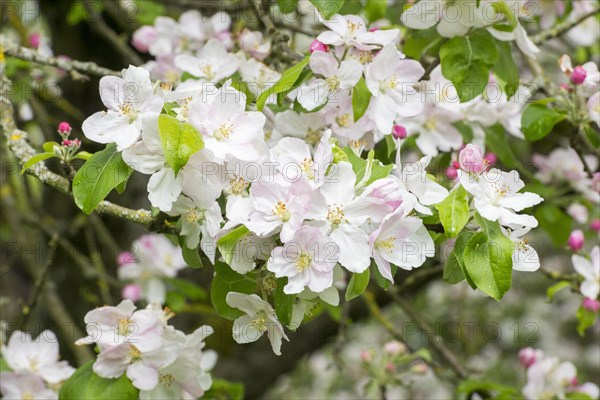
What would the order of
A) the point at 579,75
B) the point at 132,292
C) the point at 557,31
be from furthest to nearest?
the point at 132,292
the point at 557,31
the point at 579,75

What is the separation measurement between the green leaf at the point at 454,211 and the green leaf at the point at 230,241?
34 cm

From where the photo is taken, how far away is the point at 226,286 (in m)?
1.58

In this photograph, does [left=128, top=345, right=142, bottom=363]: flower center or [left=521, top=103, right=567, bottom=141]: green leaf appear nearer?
[left=128, top=345, right=142, bottom=363]: flower center

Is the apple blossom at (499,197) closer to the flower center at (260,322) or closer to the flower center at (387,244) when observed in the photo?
the flower center at (387,244)

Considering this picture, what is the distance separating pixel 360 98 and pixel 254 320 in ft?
1.72

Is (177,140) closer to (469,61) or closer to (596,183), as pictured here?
(469,61)

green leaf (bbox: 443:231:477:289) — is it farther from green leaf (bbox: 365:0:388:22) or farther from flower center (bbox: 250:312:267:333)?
green leaf (bbox: 365:0:388:22)

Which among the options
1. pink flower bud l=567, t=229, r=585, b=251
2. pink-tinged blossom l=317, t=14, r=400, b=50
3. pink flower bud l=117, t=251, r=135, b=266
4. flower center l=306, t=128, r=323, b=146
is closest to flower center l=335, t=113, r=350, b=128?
flower center l=306, t=128, r=323, b=146

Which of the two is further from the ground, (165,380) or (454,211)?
(454,211)

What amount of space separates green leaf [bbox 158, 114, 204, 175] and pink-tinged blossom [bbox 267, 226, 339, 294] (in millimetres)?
220

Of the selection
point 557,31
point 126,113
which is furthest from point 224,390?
point 557,31

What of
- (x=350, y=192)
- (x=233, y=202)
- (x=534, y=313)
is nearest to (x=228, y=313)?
(x=233, y=202)

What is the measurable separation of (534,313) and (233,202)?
4.80 meters

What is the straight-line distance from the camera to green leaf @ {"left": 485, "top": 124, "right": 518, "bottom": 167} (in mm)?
2297
